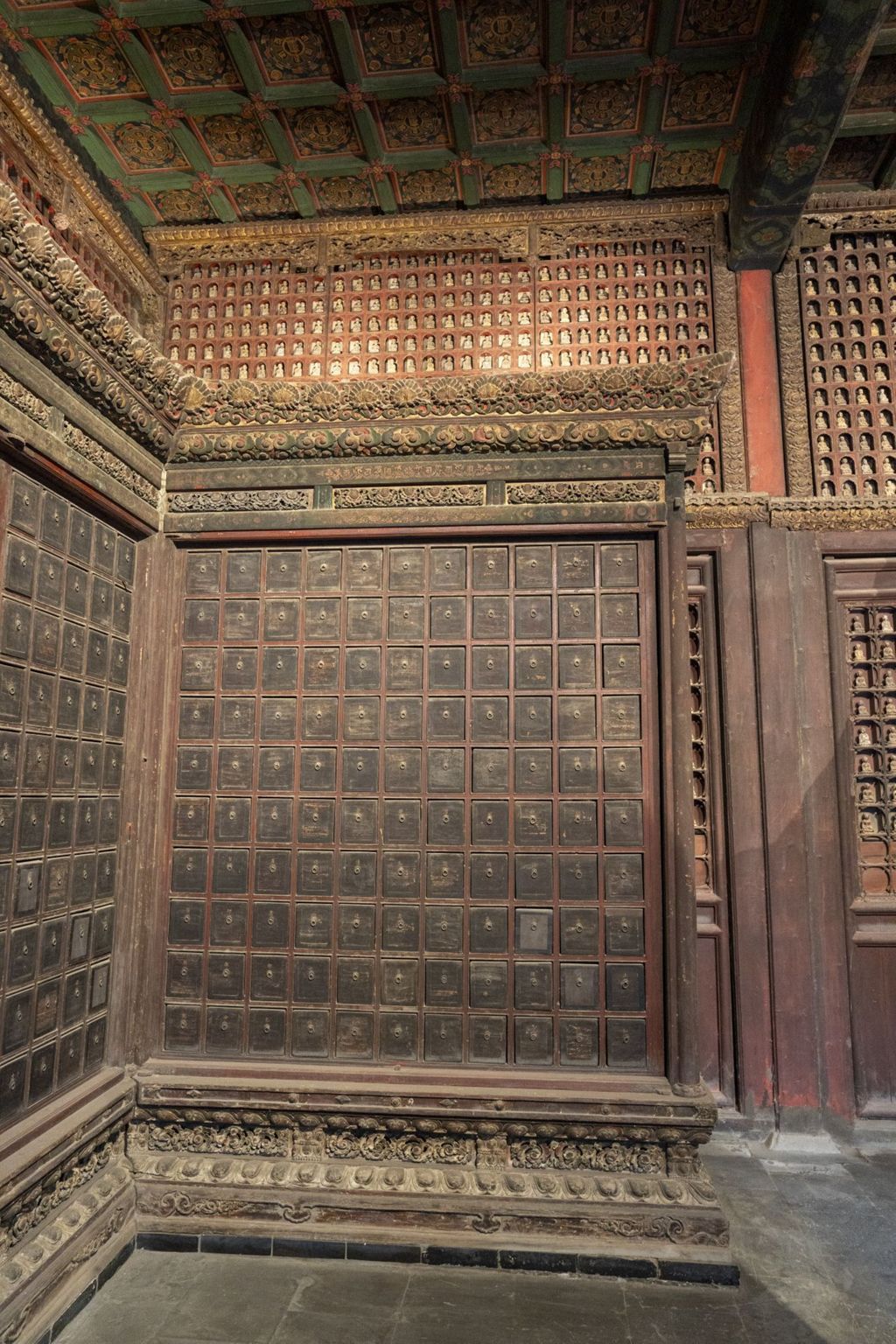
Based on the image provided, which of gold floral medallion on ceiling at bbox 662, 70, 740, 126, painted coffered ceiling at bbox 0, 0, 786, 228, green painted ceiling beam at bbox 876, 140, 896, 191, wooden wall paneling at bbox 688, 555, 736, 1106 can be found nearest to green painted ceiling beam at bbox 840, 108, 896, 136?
green painted ceiling beam at bbox 876, 140, 896, 191

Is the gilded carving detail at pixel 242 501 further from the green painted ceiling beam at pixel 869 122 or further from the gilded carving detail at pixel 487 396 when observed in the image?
the green painted ceiling beam at pixel 869 122

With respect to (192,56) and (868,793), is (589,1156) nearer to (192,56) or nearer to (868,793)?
(868,793)

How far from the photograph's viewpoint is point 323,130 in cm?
534

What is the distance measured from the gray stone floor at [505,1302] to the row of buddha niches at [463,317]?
15.5ft

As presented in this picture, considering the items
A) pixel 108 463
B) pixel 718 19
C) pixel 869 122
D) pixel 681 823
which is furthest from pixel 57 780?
pixel 869 122

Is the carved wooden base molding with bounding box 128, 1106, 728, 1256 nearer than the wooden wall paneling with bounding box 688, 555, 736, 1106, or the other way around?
the carved wooden base molding with bounding box 128, 1106, 728, 1256

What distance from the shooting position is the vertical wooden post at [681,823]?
4266 millimetres

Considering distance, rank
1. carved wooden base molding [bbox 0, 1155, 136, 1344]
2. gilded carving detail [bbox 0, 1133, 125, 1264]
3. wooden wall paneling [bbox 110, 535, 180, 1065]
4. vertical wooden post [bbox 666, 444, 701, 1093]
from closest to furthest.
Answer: carved wooden base molding [bbox 0, 1155, 136, 1344], gilded carving detail [bbox 0, 1133, 125, 1264], vertical wooden post [bbox 666, 444, 701, 1093], wooden wall paneling [bbox 110, 535, 180, 1065]

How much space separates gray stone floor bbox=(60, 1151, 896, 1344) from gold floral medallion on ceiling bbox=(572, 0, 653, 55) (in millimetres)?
6386

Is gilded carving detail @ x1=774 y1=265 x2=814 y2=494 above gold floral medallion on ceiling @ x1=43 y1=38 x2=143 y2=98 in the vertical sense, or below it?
below

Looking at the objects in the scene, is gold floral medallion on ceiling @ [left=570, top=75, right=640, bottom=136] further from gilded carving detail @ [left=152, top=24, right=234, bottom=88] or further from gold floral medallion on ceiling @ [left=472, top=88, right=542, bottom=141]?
gilded carving detail @ [left=152, top=24, right=234, bottom=88]

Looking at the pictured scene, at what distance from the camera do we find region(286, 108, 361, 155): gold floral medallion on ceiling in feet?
17.1

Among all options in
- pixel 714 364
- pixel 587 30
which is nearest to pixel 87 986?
pixel 714 364

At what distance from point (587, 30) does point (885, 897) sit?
5511mm
